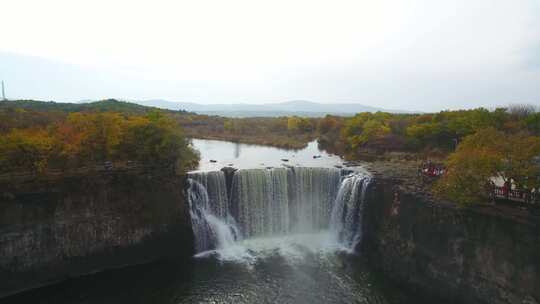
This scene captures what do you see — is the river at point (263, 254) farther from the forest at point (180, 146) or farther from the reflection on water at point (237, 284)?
the forest at point (180, 146)

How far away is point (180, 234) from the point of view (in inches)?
1068

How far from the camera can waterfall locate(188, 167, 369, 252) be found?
93.2 feet

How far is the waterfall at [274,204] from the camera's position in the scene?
28.4 m

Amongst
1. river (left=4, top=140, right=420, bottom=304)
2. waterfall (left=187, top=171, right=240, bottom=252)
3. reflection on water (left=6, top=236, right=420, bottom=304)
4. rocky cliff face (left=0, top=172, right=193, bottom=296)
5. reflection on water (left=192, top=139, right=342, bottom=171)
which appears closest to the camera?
reflection on water (left=6, top=236, right=420, bottom=304)

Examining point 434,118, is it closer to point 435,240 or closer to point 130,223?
point 435,240

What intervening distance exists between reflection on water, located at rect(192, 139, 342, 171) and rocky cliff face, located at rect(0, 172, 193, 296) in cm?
987

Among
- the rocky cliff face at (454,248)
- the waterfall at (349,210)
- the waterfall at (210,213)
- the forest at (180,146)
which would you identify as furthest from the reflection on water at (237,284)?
the forest at (180,146)

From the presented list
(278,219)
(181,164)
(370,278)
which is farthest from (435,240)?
(181,164)

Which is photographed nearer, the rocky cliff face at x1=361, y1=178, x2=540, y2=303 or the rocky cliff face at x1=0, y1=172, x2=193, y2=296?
the rocky cliff face at x1=361, y1=178, x2=540, y2=303

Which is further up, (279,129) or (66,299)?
(279,129)

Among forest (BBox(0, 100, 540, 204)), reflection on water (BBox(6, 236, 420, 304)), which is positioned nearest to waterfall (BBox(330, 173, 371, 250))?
reflection on water (BBox(6, 236, 420, 304))

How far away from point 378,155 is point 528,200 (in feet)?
87.1

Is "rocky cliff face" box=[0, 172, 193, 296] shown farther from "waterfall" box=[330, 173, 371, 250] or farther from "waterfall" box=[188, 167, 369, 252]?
"waterfall" box=[330, 173, 371, 250]

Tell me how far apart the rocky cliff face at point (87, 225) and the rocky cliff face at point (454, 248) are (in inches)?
605
